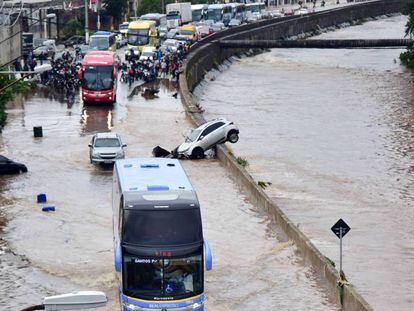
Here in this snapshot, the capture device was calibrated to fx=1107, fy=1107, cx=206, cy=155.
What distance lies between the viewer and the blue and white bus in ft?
68.0

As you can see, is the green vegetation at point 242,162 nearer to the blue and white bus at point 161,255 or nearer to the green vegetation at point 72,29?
the blue and white bus at point 161,255

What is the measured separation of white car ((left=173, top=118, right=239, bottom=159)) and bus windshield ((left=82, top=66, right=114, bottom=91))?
1244 cm

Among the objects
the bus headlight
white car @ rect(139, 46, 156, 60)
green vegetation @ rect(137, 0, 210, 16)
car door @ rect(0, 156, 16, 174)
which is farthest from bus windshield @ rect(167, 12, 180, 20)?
the bus headlight

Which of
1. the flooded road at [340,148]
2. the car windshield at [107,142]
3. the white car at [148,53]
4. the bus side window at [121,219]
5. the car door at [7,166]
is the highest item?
the bus side window at [121,219]

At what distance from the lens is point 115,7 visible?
103250 millimetres

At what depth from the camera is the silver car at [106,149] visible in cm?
4041

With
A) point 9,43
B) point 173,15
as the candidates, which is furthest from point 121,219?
point 173,15

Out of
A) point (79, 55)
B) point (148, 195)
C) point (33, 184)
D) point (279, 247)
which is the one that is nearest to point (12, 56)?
point (79, 55)

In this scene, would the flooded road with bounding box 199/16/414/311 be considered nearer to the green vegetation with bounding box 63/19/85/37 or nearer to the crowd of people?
the crowd of people

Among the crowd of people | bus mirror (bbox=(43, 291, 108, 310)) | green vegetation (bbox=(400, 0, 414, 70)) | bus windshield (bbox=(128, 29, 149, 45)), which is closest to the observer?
bus mirror (bbox=(43, 291, 108, 310))

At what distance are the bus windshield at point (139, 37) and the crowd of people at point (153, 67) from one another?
6.35 meters

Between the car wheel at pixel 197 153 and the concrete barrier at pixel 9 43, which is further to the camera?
the concrete barrier at pixel 9 43

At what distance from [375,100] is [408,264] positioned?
39569 millimetres

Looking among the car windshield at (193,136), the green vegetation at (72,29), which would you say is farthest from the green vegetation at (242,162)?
the green vegetation at (72,29)
